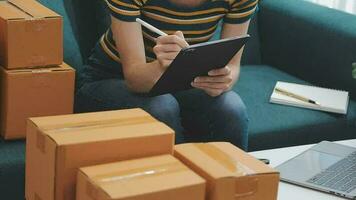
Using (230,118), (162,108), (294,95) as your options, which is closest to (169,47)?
(162,108)

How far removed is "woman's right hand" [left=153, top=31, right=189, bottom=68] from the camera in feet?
5.83

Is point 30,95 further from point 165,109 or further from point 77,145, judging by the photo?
point 77,145

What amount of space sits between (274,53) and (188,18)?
3.02 ft

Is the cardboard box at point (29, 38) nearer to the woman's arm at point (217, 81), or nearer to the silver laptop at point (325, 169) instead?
the woman's arm at point (217, 81)

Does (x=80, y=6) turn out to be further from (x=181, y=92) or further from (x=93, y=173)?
(x=93, y=173)

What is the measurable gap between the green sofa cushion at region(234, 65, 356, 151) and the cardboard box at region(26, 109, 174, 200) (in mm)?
846

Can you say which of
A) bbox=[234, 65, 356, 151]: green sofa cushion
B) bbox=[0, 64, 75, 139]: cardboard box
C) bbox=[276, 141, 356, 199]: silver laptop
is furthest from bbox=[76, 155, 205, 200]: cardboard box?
bbox=[234, 65, 356, 151]: green sofa cushion

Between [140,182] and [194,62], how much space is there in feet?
1.89

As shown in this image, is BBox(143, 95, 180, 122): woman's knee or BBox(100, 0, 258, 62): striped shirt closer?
BBox(143, 95, 180, 122): woman's knee

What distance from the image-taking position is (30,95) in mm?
1992

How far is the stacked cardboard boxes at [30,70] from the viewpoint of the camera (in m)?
1.96

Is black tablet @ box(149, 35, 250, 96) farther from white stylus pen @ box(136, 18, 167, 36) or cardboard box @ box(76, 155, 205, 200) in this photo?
cardboard box @ box(76, 155, 205, 200)

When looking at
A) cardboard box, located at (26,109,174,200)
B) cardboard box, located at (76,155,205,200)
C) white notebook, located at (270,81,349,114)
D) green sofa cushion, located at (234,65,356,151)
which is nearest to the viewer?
cardboard box, located at (76,155,205,200)

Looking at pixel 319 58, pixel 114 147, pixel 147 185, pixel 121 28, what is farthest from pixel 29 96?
pixel 319 58
